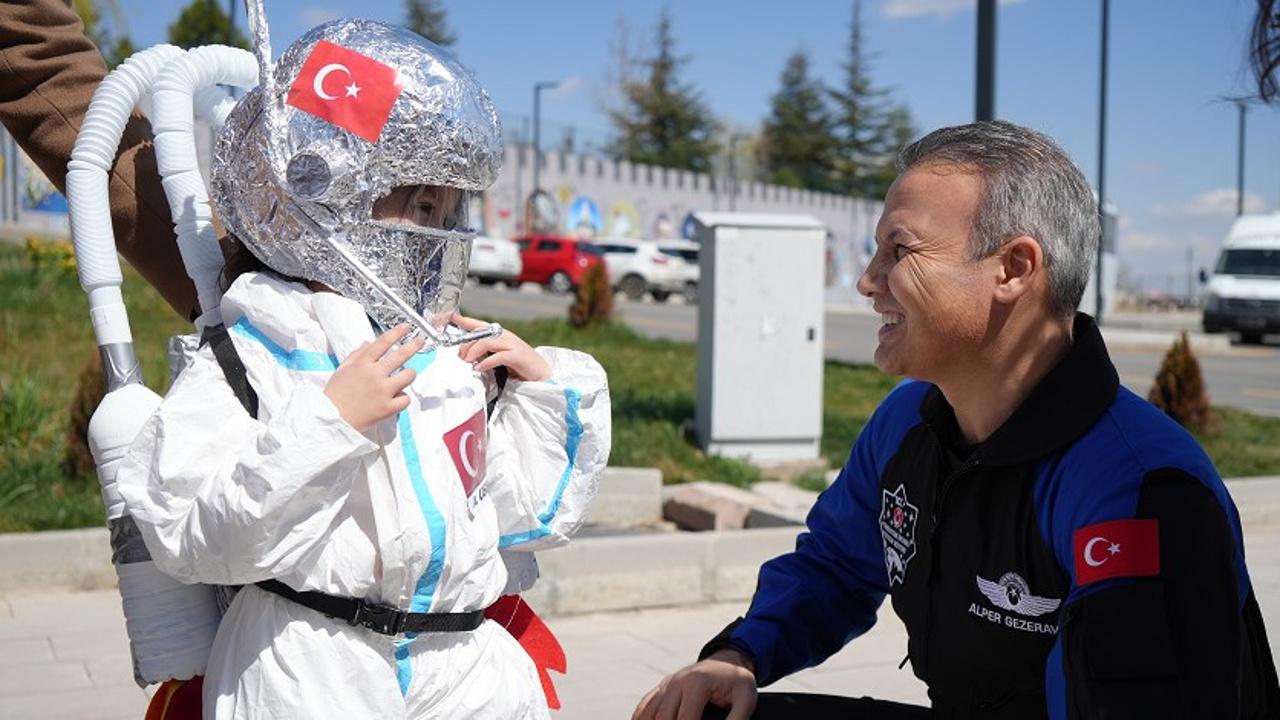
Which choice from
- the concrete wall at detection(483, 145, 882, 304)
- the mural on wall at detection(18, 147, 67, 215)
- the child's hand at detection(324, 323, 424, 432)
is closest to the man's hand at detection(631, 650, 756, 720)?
the child's hand at detection(324, 323, 424, 432)

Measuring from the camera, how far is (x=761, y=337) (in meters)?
8.39

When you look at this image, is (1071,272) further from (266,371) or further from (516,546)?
(266,371)

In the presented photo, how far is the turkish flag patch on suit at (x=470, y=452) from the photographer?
2.16 meters

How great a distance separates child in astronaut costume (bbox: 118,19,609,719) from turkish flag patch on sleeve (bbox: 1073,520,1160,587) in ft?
3.01

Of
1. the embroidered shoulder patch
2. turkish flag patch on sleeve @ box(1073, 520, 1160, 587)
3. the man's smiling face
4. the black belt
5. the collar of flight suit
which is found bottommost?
the black belt

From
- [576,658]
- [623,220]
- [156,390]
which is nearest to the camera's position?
[576,658]

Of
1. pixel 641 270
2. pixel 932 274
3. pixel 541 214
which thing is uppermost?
pixel 541 214

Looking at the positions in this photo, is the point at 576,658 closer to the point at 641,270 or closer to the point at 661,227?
the point at 641,270

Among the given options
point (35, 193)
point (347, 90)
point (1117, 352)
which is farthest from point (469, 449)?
point (35, 193)

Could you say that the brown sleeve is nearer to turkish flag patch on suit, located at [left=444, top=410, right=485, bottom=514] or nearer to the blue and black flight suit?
turkish flag patch on suit, located at [left=444, top=410, right=485, bottom=514]

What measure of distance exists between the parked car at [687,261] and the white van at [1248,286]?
42.0 ft

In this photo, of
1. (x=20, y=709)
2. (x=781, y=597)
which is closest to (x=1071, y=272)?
(x=781, y=597)

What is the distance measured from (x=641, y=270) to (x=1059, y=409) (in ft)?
106

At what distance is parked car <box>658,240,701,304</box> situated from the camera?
3469cm
